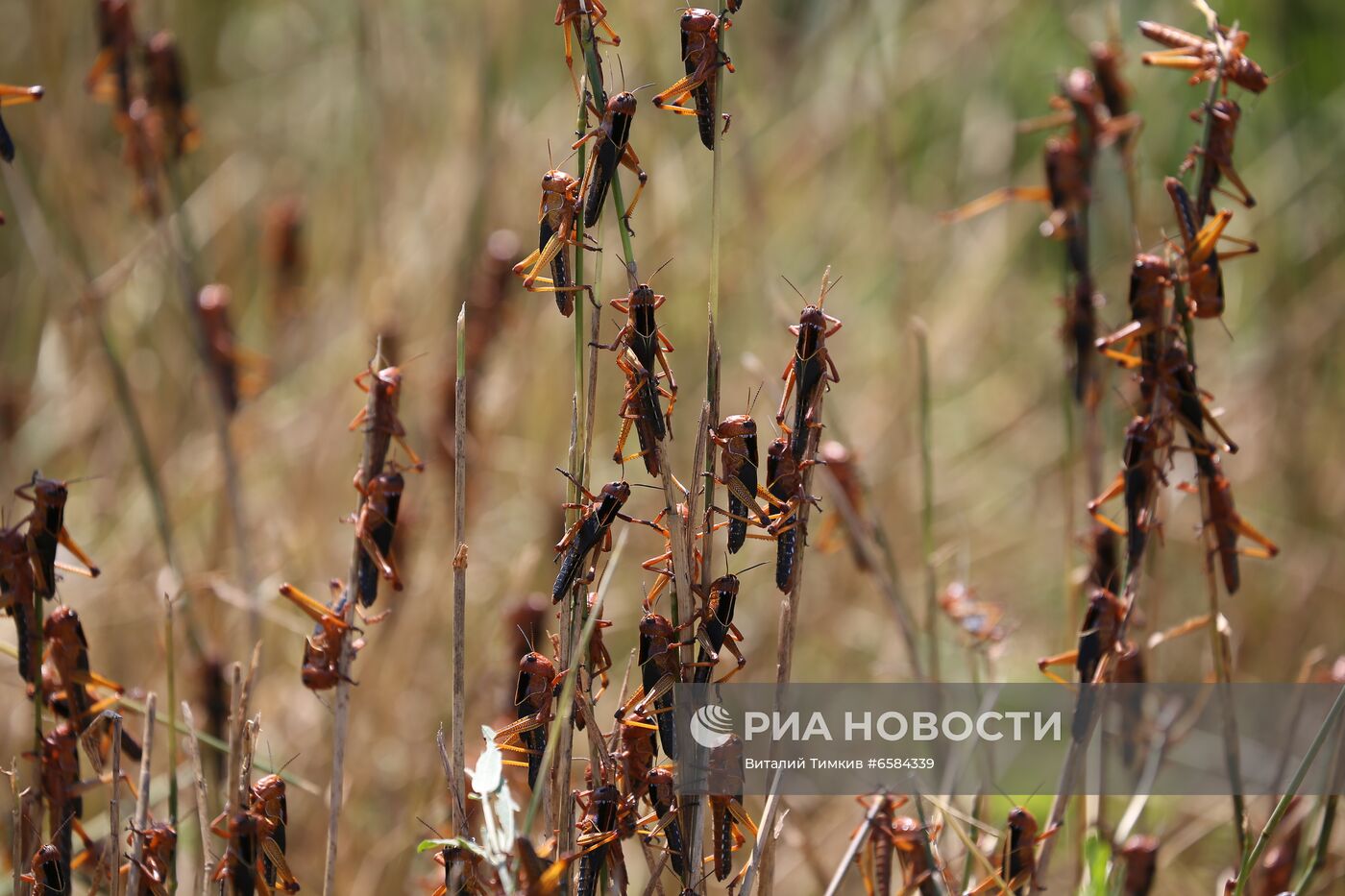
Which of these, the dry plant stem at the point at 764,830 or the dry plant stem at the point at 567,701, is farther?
the dry plant stem at the point at 764,830

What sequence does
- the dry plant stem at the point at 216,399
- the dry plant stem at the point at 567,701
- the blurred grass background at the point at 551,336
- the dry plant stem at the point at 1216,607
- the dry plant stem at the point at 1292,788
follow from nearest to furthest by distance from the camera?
the dry plant stem at the point at 567,701
the dry plant stem at the point at 1292,788
the dry plant stem at the point at 1216,607
the dry plant stem at the point at 216,399
the blurred grass background at the point at 551,336

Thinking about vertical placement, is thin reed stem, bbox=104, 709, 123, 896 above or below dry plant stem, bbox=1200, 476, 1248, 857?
below

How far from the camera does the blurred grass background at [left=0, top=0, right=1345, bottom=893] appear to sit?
9.32ft

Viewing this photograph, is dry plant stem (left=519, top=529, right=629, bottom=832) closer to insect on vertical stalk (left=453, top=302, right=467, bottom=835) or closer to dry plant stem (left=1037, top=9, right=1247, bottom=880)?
insect on vertical stalk (left=453, top=302, right=467, bottom=835)

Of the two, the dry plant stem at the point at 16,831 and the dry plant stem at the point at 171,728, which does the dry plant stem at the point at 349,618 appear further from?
the dry plant stem at the point at 16,831

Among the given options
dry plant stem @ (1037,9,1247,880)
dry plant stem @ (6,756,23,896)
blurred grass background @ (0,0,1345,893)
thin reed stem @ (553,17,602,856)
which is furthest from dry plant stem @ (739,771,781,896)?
blurred grass background @ (0,0,1345,893)

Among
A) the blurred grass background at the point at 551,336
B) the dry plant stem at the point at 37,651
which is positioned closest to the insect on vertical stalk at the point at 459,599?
the dry plant stem at the point at 37,651

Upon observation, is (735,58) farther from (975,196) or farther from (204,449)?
(204,449)

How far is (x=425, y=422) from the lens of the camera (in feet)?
10.7

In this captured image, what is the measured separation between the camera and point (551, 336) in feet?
11.5

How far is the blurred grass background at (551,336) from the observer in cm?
284

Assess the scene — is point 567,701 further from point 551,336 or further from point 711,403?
point 551,336

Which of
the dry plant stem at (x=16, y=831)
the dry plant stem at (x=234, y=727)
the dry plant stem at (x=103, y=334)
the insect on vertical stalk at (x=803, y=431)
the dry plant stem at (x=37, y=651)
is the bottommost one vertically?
the dry plant stem at (x=16, y=831)

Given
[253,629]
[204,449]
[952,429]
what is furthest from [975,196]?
[253,629]
